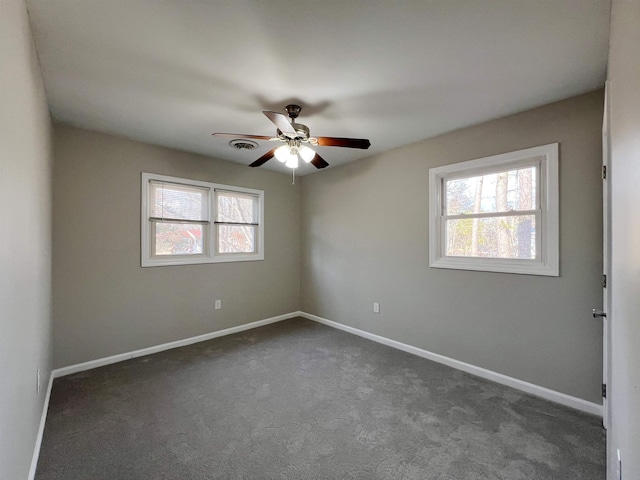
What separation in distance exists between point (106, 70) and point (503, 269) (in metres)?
3.59

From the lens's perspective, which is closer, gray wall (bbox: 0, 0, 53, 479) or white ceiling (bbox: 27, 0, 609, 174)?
gray wall (bbox: 0, 0, 53, 479)

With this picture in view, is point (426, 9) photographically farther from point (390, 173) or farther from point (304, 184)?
point (304, 184)

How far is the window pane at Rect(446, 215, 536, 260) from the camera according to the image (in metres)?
2.67

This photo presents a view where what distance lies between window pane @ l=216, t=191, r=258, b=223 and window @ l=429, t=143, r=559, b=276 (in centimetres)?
262

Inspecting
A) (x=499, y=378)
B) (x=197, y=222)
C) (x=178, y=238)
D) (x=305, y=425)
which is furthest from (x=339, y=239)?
(x=305, y=425)

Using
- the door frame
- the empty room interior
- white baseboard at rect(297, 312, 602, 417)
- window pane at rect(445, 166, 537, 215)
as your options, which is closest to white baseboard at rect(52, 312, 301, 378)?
the empty room interior

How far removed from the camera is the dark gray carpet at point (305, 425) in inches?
67.7

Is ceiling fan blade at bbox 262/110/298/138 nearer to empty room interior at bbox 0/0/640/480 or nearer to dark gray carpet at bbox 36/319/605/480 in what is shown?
empty room interior at bbox 0/0/640/480

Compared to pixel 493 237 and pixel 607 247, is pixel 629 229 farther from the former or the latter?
pixel 493 237

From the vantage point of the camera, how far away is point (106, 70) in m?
1.99

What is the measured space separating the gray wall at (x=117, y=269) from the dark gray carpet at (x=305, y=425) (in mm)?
409

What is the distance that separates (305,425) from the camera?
211cm

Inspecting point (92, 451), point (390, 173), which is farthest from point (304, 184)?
point (92, 451)

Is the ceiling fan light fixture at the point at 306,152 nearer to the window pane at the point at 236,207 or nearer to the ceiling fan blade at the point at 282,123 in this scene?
the ceiling fan blade at the point at 282,123
